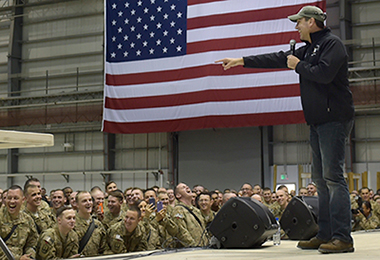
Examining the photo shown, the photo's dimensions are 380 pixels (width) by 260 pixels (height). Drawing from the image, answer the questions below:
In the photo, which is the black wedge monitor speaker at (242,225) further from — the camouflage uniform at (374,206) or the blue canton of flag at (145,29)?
the blue canton of flag at (145,29)

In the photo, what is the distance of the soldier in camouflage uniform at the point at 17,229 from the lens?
21.1 ft

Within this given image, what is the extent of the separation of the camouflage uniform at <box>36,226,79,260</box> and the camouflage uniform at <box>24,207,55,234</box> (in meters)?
0.88

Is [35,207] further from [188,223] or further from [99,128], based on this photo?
[99,128]

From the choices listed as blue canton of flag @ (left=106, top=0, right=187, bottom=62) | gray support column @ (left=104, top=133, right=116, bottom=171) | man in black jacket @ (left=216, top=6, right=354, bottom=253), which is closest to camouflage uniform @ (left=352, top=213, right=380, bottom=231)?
blue canton of flag @ (left=106, top=0, right=187, bottom=62)

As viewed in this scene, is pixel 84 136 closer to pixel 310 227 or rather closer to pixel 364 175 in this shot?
pixel 364 175

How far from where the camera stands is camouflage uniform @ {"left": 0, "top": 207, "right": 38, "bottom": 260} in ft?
21.1

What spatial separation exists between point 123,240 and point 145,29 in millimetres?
11356

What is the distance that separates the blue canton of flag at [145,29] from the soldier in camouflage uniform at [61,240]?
10728 mm

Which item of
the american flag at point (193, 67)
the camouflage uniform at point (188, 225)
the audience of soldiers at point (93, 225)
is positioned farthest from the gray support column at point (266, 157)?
the camouflage uniform at point (188, 225)

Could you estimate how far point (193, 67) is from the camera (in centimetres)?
1639

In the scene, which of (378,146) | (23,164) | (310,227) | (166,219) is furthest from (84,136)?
(310,227)

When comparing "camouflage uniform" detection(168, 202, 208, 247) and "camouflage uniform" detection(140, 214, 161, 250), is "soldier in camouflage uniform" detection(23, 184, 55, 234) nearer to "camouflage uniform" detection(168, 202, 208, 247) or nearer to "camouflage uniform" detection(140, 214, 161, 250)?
"camouflage uniform" detection(140, 214, 161, 250)

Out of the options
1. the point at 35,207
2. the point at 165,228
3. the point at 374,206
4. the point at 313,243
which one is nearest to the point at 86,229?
the point at 35,207

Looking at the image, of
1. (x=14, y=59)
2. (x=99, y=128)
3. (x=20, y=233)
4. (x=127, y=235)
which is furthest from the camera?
(x=14, y=59)
